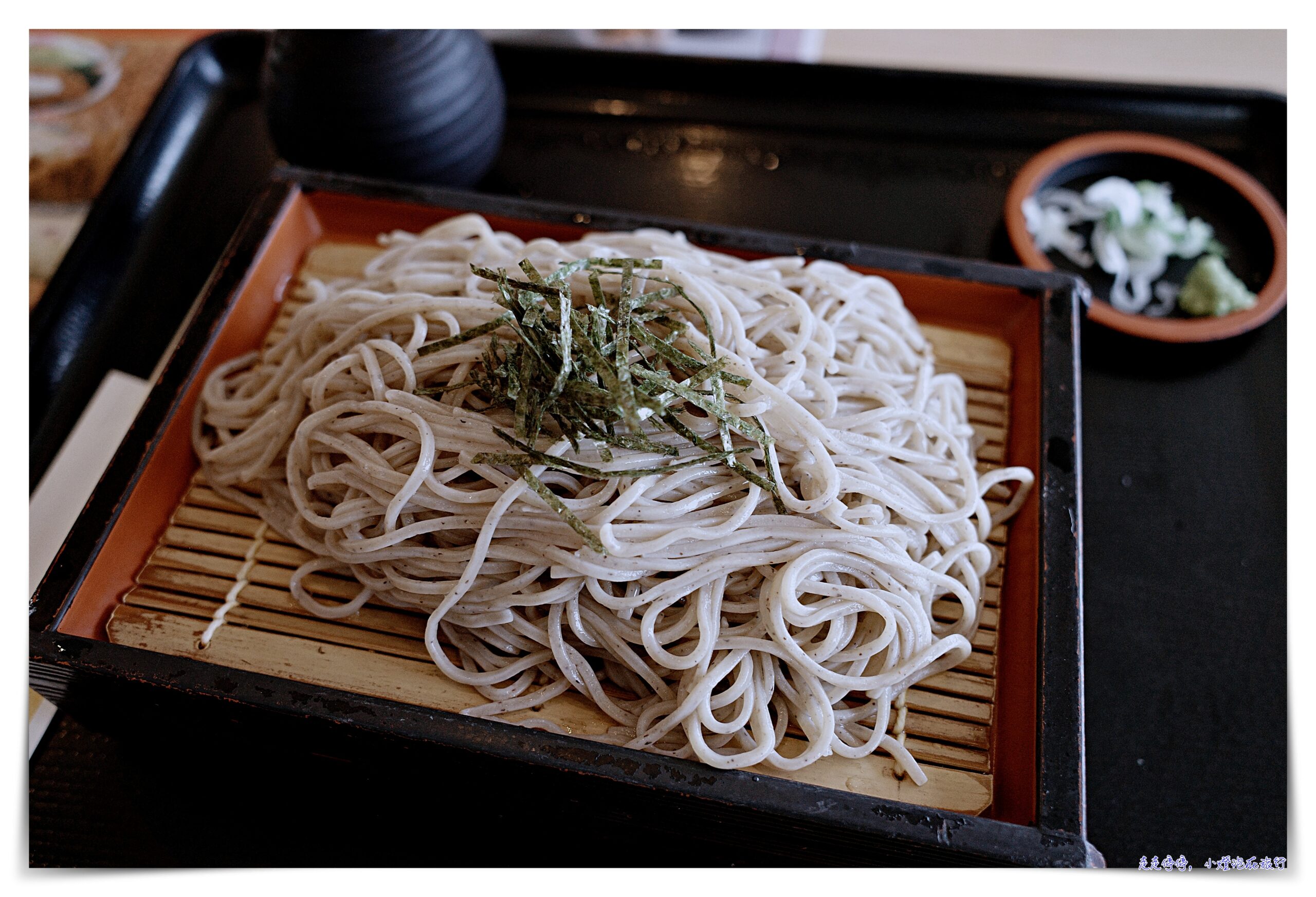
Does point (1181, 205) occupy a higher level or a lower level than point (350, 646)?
higher

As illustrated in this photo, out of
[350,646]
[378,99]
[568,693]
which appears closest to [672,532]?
[568,693]

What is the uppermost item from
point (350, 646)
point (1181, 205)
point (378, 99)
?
point (1181, 205)

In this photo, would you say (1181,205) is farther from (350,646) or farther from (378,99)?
(350,646)

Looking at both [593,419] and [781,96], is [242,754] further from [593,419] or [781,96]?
[781,96]

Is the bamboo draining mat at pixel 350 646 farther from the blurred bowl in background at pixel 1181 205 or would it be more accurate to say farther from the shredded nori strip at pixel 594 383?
the blurred bowl in background at pixel 1181 205

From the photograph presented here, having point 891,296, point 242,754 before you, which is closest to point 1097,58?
point 891,296

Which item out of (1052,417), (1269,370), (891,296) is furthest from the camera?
(1269,370)

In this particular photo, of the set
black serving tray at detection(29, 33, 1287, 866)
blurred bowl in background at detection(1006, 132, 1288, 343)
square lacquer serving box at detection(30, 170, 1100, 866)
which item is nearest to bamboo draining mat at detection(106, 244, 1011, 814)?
square lacquer serving box at detection(30, 170, 1100, 866)
